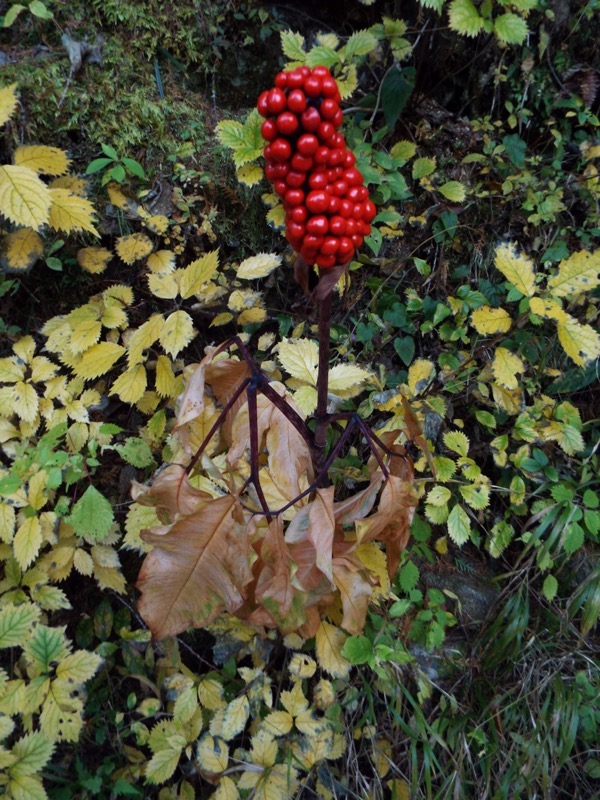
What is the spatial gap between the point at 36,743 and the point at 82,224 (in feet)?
4.39

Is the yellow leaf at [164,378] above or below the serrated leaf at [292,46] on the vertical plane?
below

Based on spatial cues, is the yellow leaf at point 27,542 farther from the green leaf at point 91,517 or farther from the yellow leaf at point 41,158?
the yellow leaf at point 41,158

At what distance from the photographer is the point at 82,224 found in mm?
Answer: 1372

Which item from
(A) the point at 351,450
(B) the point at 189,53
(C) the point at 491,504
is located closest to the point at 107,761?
(A) the point at 351,450

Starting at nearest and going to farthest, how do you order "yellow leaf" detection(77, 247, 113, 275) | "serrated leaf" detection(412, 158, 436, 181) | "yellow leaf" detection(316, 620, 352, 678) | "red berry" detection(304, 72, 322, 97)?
"red berry" detection(304, 72, 322, 97), "yellow leaf" detection(316, 620, 352, 678), "yellow leaf" detection(77, 247, 113, 275), "serrated leaf" detection(412, 158, 436, 181)

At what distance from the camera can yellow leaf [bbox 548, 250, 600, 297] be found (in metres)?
1.52

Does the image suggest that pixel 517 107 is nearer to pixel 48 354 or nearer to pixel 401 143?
pixel 401 143

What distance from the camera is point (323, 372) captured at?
2.97 feet

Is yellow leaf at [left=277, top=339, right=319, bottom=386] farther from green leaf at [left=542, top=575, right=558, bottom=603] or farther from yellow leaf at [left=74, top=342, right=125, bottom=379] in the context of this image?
green leaf at [left=542, top=575, right=558, bottom=603]

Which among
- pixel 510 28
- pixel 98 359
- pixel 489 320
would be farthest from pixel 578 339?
pixel 98 359

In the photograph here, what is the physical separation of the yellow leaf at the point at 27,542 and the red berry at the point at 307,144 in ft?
3.89

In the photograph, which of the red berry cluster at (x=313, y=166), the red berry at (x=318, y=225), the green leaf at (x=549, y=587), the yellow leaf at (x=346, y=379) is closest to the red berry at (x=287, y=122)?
the red berry cluster at (x=313, y=166)

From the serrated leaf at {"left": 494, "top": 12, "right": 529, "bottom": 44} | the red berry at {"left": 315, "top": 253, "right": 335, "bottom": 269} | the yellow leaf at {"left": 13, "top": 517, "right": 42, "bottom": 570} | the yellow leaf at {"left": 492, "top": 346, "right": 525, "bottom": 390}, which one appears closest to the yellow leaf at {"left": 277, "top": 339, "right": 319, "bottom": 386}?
the yellow leaf at {"left": 492, "top": 346, "right": 525, "bottom": 390}

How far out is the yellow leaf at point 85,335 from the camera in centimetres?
148
